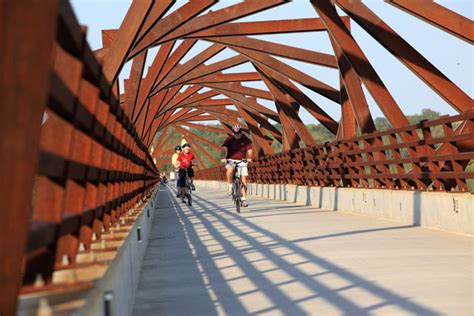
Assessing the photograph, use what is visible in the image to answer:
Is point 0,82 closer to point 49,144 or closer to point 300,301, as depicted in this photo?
point 49,144

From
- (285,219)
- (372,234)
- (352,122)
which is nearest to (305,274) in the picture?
(372,234)

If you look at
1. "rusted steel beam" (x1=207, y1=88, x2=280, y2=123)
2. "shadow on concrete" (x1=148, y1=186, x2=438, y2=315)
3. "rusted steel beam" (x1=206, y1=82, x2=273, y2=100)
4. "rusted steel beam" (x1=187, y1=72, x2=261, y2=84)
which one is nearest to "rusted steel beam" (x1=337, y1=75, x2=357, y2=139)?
"shadow on concrete" (x1=148, y1=186, x2=438, y2=315)

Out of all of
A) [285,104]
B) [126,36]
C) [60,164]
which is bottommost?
[60,164]

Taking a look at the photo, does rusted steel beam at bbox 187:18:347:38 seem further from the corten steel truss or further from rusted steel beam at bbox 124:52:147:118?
rusted steel beam at bbox 124:52:147:118

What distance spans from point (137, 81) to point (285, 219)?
555 cm

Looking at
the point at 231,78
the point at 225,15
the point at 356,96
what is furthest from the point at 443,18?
the point at 231,78

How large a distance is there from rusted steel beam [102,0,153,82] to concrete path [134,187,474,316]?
2.86 metres

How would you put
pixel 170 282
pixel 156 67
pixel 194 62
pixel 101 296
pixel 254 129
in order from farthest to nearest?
pixel 254 129 < pixel 194 62 < pixel 156 67 < pixel 170 282 < pixel 101 296

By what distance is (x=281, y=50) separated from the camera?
81.9ft

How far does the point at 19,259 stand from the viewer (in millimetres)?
2652

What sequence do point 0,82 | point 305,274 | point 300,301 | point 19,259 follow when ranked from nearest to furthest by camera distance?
1. point 0,82
2. point 19,259
3. point 300,301
4. point 305,274

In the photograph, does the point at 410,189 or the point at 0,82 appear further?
the point at 410,189

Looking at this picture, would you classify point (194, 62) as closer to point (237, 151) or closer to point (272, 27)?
point (272, 27)

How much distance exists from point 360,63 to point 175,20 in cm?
390
